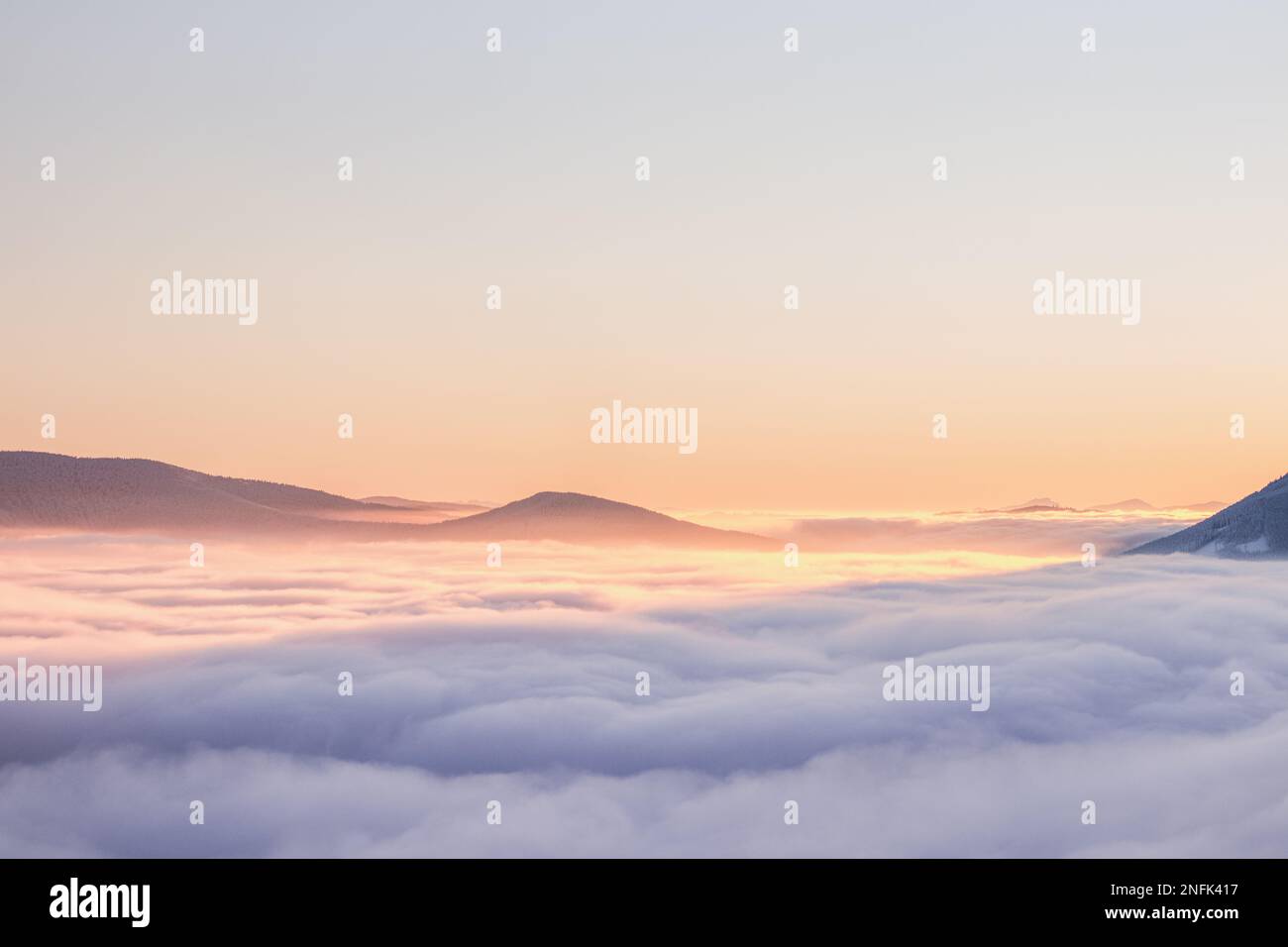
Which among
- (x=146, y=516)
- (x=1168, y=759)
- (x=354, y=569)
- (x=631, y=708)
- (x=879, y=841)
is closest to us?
(x=879, y=841)

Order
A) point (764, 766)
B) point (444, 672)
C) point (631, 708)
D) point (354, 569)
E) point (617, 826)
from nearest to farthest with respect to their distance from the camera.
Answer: point (617, 826) < point (764, 766) < point (631, 708) < point (444, 672) < point (354, 569)

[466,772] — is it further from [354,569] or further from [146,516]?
[146,516]

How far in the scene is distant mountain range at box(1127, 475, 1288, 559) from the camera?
117 metres

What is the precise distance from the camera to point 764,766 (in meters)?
53.2

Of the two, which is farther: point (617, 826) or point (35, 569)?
point (35, 569)

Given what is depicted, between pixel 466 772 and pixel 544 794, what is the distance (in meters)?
6.29

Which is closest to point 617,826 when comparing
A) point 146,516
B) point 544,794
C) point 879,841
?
point 544,794

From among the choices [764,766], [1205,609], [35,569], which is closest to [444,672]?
[764,766]

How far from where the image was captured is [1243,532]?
119812 mm

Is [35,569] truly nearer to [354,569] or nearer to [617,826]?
[354,569]

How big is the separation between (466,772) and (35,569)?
7365 cm

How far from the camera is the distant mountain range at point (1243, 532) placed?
4589 inches

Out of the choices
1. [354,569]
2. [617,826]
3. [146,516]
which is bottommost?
[617,826]

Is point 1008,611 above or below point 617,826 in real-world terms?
above
